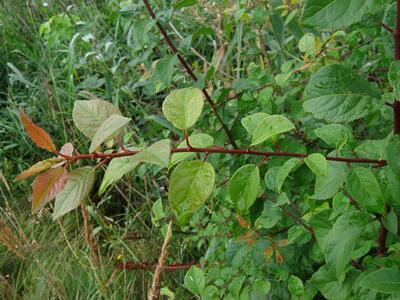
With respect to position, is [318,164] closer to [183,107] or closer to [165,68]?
[183,107]

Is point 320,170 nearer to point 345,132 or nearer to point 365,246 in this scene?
point 345,132

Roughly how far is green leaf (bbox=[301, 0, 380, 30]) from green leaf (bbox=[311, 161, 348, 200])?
0.26 metres

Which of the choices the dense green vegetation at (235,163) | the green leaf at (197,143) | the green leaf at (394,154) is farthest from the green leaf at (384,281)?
the green leaf at (197,143)

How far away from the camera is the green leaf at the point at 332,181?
2.63 feet

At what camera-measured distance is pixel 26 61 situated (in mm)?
3217

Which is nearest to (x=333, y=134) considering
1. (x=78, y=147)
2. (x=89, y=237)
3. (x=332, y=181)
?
(x=332, y=181)

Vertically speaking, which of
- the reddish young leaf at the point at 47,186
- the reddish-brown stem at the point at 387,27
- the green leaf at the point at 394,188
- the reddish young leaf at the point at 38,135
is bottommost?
the green leaf at the point at 394,188

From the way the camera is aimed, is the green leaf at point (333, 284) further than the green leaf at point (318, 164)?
Yes

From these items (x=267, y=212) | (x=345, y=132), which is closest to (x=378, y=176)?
(x=345, y=132)

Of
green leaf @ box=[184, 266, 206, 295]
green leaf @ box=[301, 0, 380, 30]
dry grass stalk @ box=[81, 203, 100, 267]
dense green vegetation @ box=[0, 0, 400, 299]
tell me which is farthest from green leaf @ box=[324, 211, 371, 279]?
dry grass stalk @ box=[81, 203, 100, 267]

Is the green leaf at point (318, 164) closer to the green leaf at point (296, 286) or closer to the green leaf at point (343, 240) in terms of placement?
the green leaf at point (343, 240)

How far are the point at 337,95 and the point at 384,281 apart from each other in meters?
0.29

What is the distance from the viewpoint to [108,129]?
62 cm

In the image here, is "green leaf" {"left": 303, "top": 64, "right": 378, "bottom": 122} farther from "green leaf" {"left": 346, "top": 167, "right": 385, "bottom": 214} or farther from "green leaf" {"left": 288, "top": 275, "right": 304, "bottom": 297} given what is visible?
"green leaf" {"left": 288, "top": 275, "right": 304, "bottom": 297}
